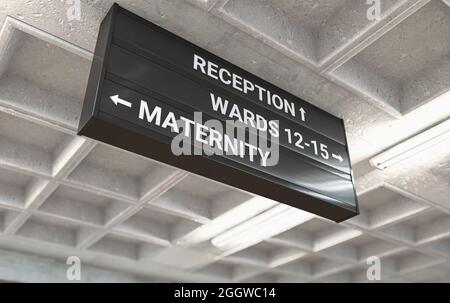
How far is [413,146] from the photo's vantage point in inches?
117

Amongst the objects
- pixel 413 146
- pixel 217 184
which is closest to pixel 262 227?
pixel 217 184

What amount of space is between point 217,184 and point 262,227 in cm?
70

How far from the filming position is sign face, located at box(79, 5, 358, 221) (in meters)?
1.70

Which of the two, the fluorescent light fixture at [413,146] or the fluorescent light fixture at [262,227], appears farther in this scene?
the fluorescent light fixture at [262,227]

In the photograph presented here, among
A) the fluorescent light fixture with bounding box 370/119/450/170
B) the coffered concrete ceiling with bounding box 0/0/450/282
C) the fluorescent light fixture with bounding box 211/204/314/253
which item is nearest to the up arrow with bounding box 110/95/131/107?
the coffered concrete ceiling with bounding box 0/0/450/282

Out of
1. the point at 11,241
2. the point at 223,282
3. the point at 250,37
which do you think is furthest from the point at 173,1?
the point at 223,282

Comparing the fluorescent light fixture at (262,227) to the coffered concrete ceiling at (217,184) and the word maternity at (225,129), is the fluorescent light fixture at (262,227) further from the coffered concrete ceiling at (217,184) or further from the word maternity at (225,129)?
the word maternity at (225,129)

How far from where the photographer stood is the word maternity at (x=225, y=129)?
176cm

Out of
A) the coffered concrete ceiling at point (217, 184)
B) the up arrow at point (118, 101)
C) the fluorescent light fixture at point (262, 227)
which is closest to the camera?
the up arrow at point (118, 101)

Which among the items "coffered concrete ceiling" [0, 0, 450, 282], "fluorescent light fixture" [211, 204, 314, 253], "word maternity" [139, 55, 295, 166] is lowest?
"word maternity" [139, 55, 295, 166]

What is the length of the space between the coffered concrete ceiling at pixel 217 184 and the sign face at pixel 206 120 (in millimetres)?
256

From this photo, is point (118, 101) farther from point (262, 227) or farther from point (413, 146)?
point (262, 227)

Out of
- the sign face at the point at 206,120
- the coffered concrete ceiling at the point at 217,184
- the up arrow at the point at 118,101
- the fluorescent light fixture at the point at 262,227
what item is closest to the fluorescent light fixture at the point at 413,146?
the coffered concrete ceiling at the point at 217,184

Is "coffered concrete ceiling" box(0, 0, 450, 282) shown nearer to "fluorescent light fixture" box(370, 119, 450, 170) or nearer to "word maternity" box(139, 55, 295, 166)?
"fluorescent light fixture" box(370, 119, 450, 170)
